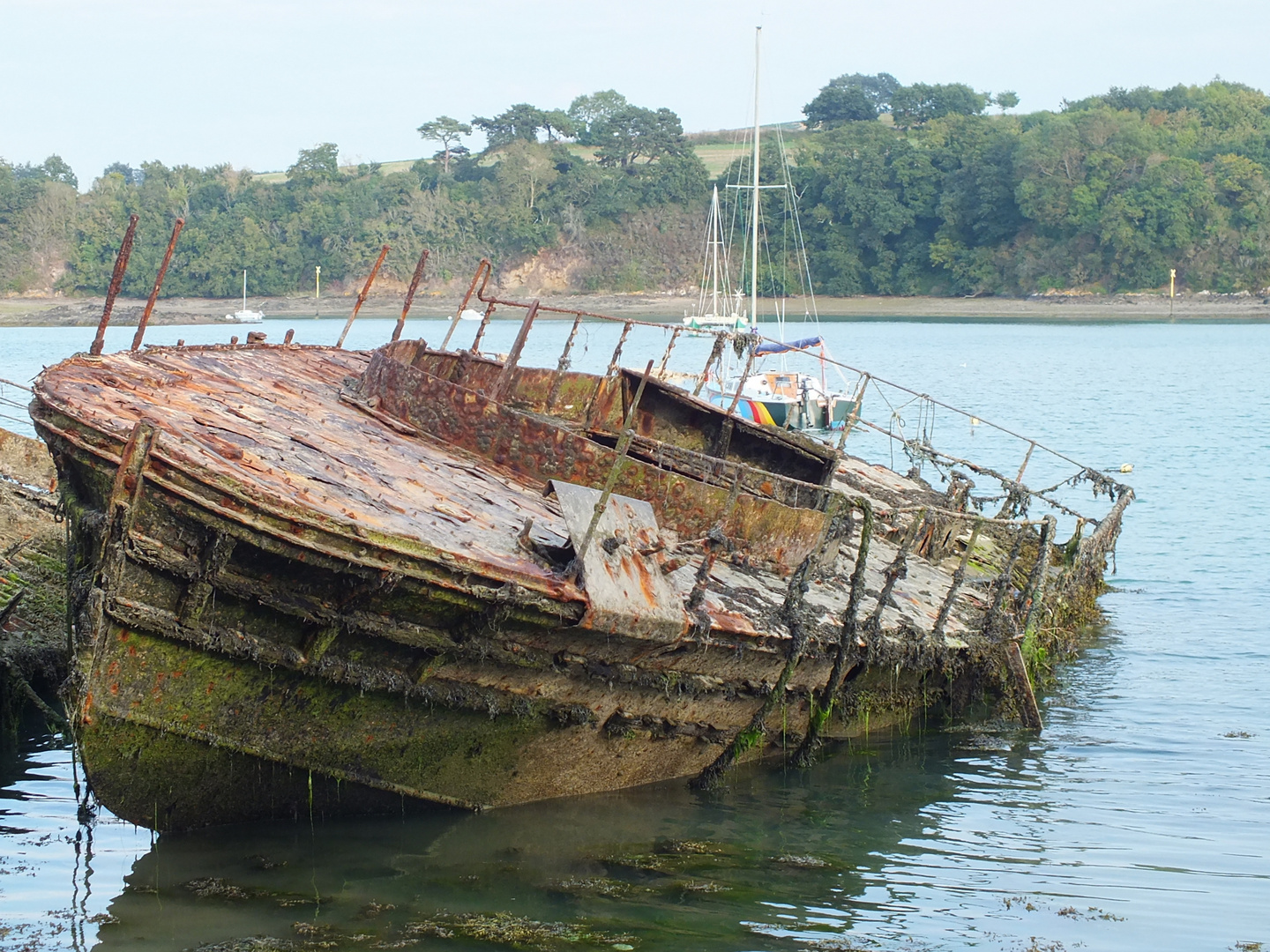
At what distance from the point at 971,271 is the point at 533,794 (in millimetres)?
101979

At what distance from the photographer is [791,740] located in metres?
11.2

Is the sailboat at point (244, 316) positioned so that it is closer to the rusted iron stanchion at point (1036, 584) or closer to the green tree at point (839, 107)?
the green tree at point (839, 107)

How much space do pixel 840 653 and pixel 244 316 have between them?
286ft

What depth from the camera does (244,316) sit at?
91500 mm

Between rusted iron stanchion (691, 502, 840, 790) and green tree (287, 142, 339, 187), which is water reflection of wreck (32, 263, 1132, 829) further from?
green tree (287, 142, 339, 187)

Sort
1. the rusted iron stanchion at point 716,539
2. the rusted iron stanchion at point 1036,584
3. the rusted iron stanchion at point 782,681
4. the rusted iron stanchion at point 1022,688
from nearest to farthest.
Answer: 1. the rusted iron stanchion at point 716,539
2. the rusted iron stanchion at point 782,681
3. the rusted iron stanchion at point 1022,688
4. the rusted iron stanchion at point 1036,584

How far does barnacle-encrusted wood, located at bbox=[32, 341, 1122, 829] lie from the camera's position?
768 cm

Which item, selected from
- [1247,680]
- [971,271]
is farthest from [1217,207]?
[1247,680]

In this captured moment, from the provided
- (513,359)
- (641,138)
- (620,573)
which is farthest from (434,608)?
(641,138)

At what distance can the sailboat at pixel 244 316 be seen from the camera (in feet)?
302

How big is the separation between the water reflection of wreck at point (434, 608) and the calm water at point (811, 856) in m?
0.38

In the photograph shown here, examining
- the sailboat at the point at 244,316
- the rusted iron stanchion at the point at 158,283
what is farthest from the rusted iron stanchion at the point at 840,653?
the sailboat at the point at 244,316

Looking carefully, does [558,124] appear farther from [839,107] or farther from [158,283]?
[158,283]

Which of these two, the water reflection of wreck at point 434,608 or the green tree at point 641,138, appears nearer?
the water reflection of wreck at point 434,608
